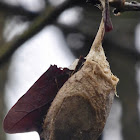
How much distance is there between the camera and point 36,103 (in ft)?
3.08

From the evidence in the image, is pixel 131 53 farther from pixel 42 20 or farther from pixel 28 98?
pixel 28 98

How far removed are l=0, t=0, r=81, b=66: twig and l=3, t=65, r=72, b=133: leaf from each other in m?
0.41

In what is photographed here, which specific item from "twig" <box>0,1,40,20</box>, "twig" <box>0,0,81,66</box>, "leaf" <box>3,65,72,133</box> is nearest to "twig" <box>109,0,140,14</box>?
"leaf" <box>3,65,72,133</box>

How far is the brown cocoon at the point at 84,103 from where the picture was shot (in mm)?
872

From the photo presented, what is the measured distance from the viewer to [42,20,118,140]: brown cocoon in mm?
872

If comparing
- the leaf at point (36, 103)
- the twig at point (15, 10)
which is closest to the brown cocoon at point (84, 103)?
the leaf at point (36, 103)

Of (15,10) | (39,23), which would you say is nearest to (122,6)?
(39,23)

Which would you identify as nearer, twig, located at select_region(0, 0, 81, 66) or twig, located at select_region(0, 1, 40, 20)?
twig, located at select_region(0, 0, 81, 66)

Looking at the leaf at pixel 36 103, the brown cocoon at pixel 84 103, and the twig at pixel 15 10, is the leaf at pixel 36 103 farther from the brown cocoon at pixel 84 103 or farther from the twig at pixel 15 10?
the twig at pixel 15 10

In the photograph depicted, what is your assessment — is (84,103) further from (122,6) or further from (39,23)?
(39,23)

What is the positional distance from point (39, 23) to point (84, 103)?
23.5 inches

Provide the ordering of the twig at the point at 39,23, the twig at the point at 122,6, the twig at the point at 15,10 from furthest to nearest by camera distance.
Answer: the twig at the point at 15,10
the twig at the point at 39,23
the twig at the point at 122,6

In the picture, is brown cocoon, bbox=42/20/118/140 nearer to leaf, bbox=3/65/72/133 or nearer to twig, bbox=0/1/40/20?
leaf, bbox=3/65/72/133

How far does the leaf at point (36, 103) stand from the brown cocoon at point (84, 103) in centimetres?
3
